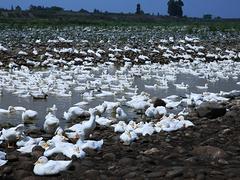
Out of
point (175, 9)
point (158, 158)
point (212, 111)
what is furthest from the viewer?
point (175, 9)

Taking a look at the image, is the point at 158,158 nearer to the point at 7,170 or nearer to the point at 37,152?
the point at 37,152

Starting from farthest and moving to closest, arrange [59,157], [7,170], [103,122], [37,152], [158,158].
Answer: [103,122] → [37,152] → [158,158] → [59,157] → [7,170]

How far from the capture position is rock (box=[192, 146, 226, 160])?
6.85 meters

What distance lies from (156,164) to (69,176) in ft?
3.68

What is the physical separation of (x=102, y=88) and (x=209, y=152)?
8130mm

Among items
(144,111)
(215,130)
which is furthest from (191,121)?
(144,111)

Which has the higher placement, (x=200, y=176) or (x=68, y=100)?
(x=200, y=176)

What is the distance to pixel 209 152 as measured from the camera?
6.95 metres

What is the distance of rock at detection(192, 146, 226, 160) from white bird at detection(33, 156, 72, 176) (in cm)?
176

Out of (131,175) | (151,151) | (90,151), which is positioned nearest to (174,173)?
(131,175)

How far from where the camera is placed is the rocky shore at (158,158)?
6180 mm

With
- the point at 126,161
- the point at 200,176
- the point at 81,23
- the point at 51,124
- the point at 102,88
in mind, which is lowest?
the point at 81,23

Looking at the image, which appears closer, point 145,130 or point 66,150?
point 66,150

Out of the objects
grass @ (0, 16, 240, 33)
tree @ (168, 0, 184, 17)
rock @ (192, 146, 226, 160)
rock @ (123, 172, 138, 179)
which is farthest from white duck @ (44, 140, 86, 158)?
tree @ (168, 0, 184, 17)
